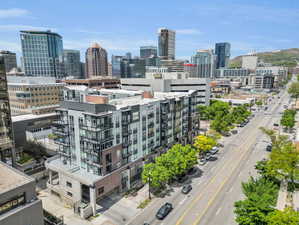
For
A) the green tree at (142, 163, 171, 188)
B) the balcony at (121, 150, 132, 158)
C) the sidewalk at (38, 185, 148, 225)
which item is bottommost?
the sidewalk at (38, 185, 148, 225)

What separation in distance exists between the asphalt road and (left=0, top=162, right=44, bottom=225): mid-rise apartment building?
776 inches

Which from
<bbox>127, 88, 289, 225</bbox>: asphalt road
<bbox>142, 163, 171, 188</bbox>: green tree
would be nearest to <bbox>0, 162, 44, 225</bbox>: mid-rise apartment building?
<bbox>127, 88, 289, 225</bbox>: asphalt road

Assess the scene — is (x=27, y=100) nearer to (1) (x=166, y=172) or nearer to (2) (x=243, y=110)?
(1) (x=166, y=172)

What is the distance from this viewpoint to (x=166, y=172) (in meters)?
48.3

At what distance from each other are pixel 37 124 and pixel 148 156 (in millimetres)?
58124

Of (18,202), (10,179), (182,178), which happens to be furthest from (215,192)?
(10,179)

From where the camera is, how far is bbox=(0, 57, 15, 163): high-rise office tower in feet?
186

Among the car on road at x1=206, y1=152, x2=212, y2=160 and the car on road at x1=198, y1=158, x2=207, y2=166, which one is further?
the car on road at x1=206, y1=152, x2=212, y2=160

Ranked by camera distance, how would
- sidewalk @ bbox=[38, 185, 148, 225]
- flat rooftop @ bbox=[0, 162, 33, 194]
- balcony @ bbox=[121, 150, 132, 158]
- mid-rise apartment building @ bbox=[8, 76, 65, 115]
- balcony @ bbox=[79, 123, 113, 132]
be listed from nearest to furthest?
flat rooftop @ bbox=[0, 162, 33, 194]
sidewalk @ bbox=[38, 185, 148, 225]
balcony @ bbox=[79, 123, 113, 132]
balcony @ bbox=[121, 150, 132, 158]
mid-rise apartment building @ bbox=[8, 76, 65, 115]

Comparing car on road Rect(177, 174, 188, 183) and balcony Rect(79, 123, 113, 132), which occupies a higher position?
balcony Rect(79, 123, 113, 132)

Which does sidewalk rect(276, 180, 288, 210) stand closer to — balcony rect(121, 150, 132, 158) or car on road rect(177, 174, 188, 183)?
car on road rect(177, 174, 188, 183)

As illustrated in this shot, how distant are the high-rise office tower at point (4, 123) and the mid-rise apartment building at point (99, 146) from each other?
15.8m

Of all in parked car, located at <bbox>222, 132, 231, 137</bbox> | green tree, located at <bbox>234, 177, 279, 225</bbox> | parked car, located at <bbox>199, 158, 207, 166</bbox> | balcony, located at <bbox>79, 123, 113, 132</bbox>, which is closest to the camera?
green tree, located at <bbox>234, 177, 279, 225</bbox>

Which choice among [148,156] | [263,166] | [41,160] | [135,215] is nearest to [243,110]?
[263,166]
